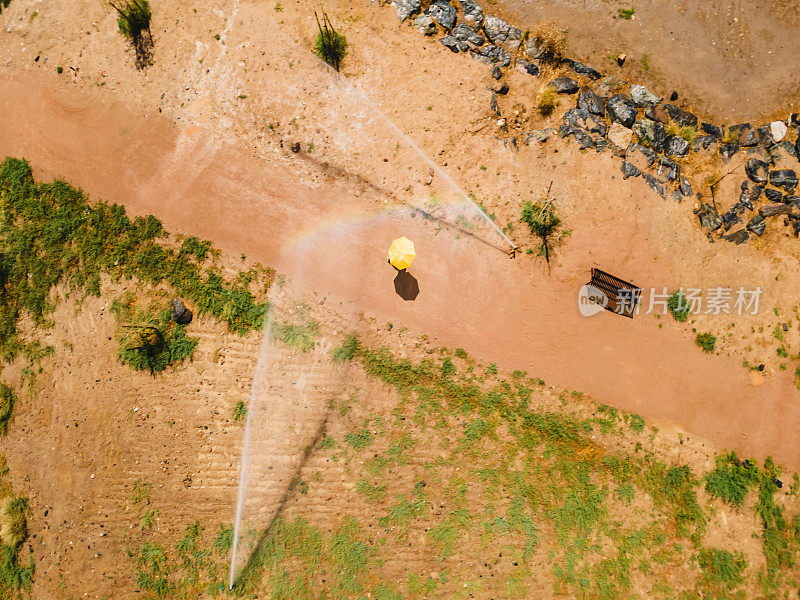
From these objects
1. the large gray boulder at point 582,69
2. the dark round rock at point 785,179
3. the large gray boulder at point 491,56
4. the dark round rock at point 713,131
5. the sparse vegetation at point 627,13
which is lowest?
the dark round rock at point 785,179

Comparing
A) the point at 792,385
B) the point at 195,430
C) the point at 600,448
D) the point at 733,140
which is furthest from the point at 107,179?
the point at 792,385

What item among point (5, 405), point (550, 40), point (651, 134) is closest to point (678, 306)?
point (651, 134)

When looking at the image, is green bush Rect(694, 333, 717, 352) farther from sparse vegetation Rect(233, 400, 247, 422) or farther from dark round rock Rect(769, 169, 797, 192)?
sparse vegetation Rect(233, 400, 247, 422)

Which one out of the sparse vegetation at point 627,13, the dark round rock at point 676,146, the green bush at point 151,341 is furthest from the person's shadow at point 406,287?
the sparse vegetation at point 627,13

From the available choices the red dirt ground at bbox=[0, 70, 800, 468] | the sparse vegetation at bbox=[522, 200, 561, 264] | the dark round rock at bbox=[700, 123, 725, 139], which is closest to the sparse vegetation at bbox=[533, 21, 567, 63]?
the red dirt ground at bbox=[0, 70, 800, 468]

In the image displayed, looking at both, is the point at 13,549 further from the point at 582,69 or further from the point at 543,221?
the point at 582,69

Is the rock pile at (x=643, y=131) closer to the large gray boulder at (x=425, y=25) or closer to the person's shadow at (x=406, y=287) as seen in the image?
the large gray boulder at (x=425, y=25)

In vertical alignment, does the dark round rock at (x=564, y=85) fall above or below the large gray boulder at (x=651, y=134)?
above

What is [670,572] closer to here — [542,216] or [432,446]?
[432,446]
